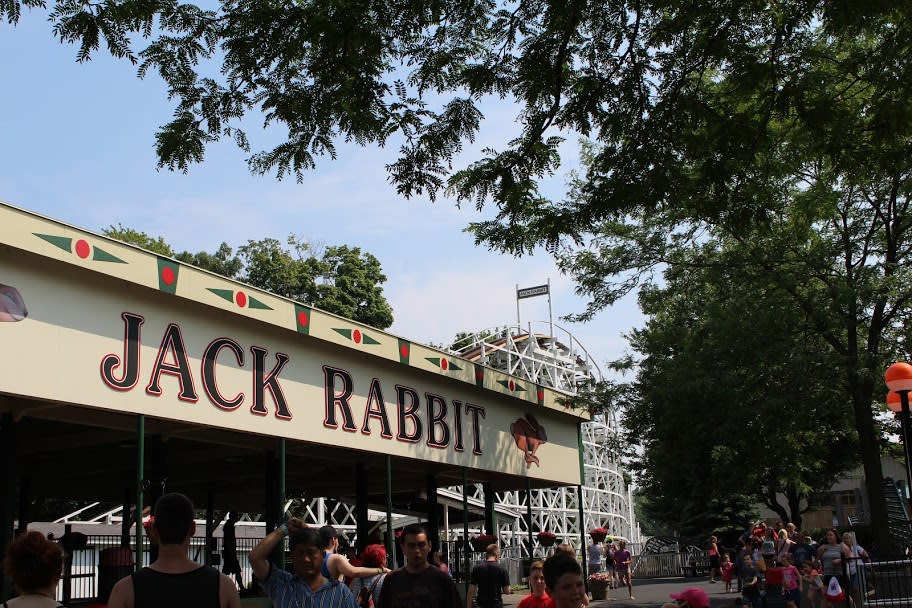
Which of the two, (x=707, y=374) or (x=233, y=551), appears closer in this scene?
(x=233, y=551)

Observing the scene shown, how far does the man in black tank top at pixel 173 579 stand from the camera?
3.91m

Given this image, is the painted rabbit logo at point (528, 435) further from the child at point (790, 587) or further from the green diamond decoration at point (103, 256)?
the green diamond decoration at point (103, 256)

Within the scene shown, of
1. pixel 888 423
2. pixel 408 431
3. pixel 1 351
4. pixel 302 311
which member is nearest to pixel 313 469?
pixel 408 431

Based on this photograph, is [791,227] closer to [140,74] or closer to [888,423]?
[888,423]

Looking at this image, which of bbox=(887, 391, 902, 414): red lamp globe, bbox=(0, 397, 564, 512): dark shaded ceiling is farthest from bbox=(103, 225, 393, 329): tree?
bbox=(887, 391, 902, 414): red lamp globe

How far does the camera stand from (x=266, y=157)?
9703mm

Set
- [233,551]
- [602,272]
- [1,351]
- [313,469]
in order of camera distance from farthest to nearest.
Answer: [602,272]
[313,469]
[233,551]
[1,351]

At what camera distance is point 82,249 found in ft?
37.4

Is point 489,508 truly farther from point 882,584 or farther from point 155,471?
point 882,584

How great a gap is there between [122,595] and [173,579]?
0.21 meters

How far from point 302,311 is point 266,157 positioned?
5552 mm

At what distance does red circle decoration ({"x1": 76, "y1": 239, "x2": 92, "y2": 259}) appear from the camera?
37.3 ft

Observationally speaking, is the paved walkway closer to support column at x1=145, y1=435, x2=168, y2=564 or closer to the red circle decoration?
support column at x1=145, y1=435, x2=168, y2=564

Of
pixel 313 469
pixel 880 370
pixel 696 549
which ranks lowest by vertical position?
pixel 696 549
